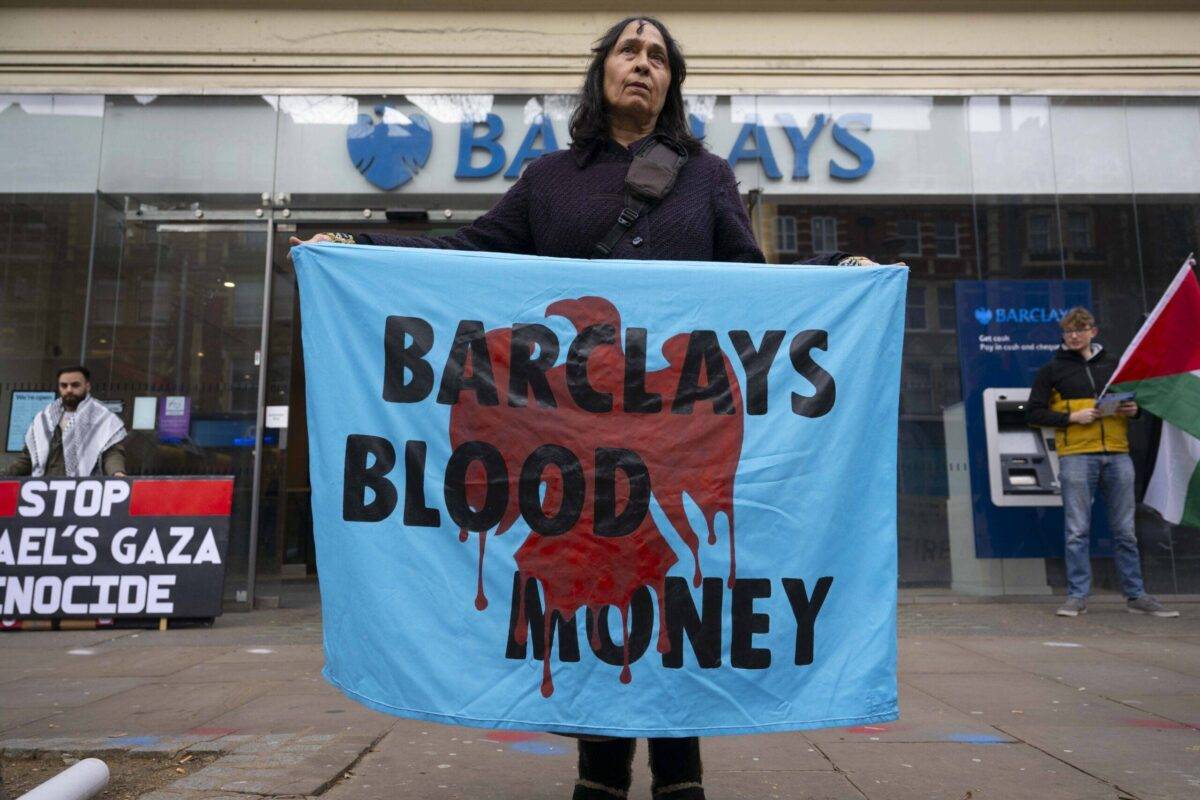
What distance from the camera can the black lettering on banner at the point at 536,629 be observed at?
2465 mm

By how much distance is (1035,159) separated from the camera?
892 centimetres

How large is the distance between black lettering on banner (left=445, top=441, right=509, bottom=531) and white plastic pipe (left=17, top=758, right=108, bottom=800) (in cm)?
136

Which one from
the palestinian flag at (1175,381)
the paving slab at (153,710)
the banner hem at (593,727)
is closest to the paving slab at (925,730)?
the banner hem at (593,727)

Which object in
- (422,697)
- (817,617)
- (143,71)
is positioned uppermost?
(143,71)

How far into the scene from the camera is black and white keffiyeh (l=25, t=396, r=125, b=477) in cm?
747

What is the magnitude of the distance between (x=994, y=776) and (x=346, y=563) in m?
2.35

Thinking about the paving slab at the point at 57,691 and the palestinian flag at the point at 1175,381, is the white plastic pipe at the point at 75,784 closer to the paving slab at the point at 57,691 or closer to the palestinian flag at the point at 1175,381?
the paving slab at the point at 57,691

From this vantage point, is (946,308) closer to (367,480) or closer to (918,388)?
(918,388)

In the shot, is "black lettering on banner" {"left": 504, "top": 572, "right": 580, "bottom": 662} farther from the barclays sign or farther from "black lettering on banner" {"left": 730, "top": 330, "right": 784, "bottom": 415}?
the barclays sign

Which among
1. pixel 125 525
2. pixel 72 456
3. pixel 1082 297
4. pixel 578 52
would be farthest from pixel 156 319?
pixel 1082 297

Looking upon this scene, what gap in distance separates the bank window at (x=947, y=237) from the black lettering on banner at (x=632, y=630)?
7.07 meters

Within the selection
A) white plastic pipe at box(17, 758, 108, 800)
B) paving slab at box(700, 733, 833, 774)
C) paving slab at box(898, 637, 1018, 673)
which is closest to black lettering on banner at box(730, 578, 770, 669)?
paving slab at box(700, 733, 833, 774)

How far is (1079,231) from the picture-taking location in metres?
8.74

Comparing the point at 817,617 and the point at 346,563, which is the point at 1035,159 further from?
the point at 346,563
